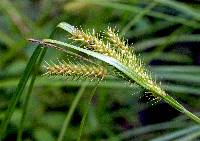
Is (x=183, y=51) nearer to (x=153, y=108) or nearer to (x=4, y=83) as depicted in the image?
(x=153, y=108)

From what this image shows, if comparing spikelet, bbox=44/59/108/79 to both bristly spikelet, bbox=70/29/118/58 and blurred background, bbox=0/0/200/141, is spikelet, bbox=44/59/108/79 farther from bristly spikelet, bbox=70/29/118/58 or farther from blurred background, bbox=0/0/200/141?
blurred background, bbox=0/0/200/141

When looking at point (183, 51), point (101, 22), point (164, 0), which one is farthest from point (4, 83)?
point (183, 51)

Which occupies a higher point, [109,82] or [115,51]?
[115,51]

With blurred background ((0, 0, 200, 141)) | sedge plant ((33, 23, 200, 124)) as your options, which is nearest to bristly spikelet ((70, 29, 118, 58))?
sedge plant ((33, 23, 200, 124))

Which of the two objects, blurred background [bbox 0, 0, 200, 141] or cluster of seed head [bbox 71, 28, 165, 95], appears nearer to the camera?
cluster of seed head [bbox 71, 28, 165, 95]

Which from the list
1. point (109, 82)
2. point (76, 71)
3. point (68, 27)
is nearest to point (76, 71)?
point (76, 71)

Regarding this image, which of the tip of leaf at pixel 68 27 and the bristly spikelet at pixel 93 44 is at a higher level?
the tip of leaf at pixel 68 27

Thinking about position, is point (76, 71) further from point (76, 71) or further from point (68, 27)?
point (68, 27)

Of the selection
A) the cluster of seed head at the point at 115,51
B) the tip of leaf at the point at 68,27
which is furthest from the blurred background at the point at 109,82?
the cluster of seed head at the point at 115,51

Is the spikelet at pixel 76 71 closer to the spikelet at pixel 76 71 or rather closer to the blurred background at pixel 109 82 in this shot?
the spikelet at pixel 76 71
